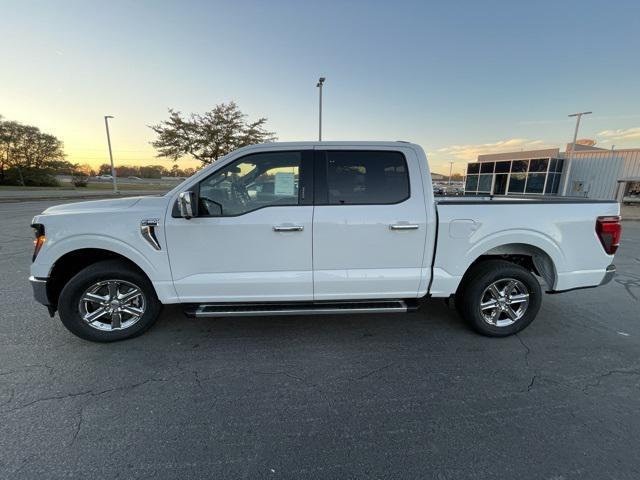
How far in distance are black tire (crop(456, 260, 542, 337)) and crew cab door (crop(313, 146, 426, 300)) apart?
2.04 feet

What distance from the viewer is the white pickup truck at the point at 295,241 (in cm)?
289

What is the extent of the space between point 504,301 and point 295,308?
2.30m

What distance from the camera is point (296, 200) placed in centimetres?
297

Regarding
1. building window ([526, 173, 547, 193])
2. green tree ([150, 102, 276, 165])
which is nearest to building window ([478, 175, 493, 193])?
building window ([526, 173, 547, 193])

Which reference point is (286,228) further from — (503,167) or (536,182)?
(503,167)

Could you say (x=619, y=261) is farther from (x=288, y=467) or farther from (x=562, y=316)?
(x=288, y=467)

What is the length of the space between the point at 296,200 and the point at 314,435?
198 centimetres

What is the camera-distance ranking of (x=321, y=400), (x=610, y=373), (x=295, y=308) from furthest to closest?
(x=295, y=308)
(x=610, y=373)
(x=321, y=400)

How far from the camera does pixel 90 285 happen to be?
2.99m

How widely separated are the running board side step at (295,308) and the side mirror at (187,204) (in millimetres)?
961

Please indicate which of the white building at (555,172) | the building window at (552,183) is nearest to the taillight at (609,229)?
the white building at (555,172)

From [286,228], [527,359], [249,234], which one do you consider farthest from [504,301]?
[249,234]

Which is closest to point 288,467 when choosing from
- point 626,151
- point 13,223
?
point 13,223

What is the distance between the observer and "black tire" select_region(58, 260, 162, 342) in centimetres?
294
